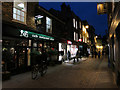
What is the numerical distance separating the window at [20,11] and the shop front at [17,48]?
1.56 metres

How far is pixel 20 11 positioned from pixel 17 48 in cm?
362

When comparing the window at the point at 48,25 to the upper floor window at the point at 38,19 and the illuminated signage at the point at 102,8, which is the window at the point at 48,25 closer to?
the upper floor window at the point at 38,19

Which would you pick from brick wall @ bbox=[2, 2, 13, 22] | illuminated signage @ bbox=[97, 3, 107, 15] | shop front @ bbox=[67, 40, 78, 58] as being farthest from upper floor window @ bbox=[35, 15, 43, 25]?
shop front @ bbox=[67, 40, 78, 58]

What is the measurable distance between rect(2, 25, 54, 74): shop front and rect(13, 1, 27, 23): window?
61.4 inches

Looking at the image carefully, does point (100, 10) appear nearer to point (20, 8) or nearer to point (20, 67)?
point (20, 8)

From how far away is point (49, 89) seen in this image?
5.13m

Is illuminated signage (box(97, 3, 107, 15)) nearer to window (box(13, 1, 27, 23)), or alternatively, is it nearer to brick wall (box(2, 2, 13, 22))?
window (box(13, 1, 27, 23))

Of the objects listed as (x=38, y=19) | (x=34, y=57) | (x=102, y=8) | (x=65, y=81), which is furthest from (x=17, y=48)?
(x=102, y=8)

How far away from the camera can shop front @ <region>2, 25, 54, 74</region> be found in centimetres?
741

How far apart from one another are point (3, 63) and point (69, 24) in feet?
53.2

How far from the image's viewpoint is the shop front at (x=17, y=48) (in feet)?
24.3

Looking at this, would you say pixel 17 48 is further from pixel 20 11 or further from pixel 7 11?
pixel 20 11

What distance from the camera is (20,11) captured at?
936cm

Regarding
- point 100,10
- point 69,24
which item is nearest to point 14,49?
point 100,10
